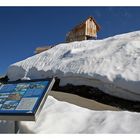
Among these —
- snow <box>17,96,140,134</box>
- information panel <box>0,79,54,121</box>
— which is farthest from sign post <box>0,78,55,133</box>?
snow <box>17,96,140,134</box>

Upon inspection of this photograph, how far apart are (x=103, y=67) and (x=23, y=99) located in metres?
4.82

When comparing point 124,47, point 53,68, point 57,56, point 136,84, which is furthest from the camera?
point 57,56

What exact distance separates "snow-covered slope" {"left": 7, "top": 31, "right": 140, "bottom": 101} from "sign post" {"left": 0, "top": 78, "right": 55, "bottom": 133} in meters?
3.42

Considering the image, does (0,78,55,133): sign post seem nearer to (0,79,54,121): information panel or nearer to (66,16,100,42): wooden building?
(0,79,54,121): information panel

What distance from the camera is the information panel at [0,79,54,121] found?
436cm

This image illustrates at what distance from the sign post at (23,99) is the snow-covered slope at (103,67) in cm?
342

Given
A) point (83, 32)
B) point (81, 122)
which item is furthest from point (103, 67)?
point (83, 32)

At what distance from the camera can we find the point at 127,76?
322 inches

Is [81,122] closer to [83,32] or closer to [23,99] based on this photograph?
[23,99]

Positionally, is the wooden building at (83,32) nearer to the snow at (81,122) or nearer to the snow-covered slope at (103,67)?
the snow-covered slope at (103,67)

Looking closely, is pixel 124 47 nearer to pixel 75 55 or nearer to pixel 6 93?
pixel 75 55

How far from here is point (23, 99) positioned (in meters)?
4.68
